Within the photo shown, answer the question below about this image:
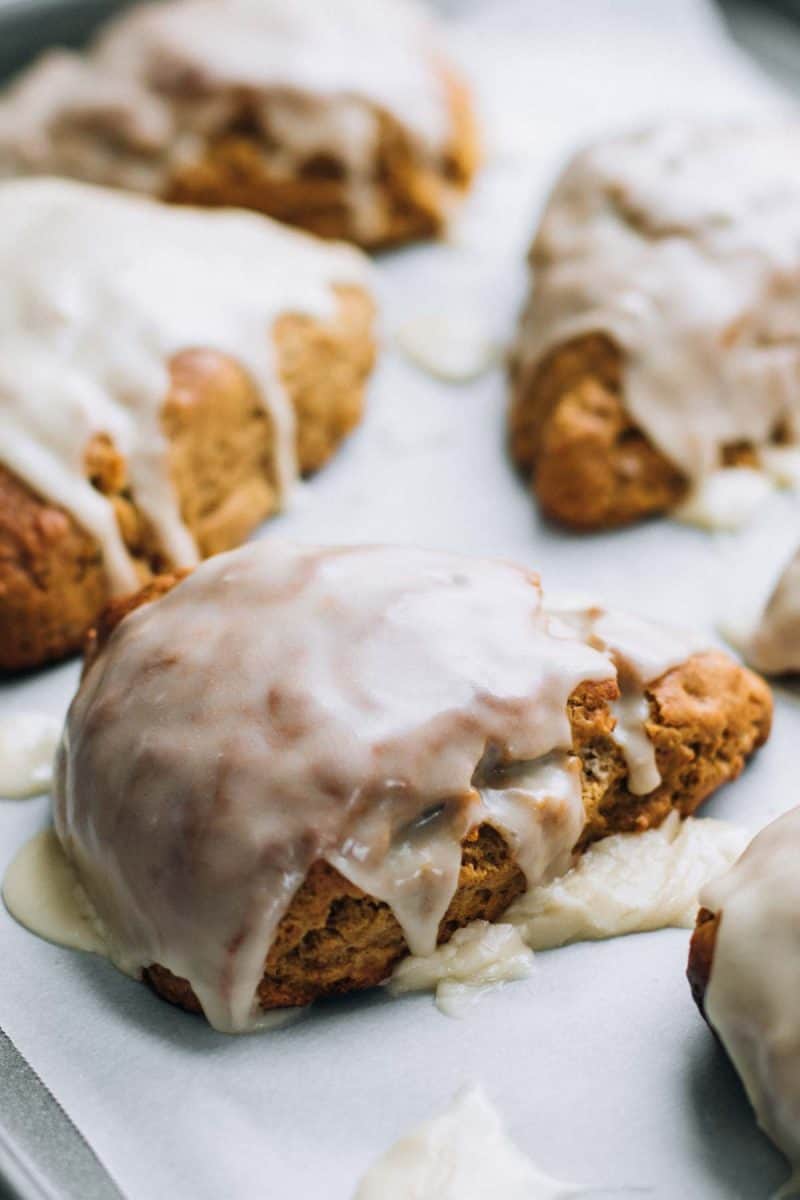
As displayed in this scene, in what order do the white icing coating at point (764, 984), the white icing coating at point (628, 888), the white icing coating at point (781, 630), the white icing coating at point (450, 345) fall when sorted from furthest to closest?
the white icing coating at point (450, 345) → the white icing coating at point (781, 630) → the white icing coating at point (628, 888) → the white icing coating at point (764, 984)

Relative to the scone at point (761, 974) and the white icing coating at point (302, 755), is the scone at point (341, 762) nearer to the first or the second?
the white icing coating at point (302, 755)

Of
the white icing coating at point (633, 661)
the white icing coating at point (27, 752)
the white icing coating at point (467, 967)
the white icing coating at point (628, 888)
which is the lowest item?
the white icing coating at point (27, 752)

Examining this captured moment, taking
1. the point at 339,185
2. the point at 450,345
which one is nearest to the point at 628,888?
the point at 450,345

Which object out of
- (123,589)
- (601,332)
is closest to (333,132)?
(601,332)

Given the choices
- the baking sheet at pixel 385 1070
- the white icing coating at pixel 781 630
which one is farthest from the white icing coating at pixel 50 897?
the white icing coating at pixel 781 630

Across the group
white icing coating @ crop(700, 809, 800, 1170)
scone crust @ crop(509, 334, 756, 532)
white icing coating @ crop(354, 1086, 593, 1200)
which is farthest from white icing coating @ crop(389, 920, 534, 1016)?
scone crust @ crop(509, 334, 756, 532)

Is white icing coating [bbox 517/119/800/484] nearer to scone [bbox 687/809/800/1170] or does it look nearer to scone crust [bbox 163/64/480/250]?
scone crust [bbox 163/64/480/250]

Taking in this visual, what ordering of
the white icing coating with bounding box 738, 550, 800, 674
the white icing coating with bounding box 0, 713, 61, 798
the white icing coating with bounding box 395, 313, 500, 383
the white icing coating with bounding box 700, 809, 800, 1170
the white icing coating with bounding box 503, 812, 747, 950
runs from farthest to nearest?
the white icing coating with bounding box 395, 313, 500, 383
the white icing coating with bounding box 738, 550, 800, 674
the white icing coating with bounding box 0, 713, 61, 798
the white icing coating with bounding box 503, 812, 747, 950
the white icing coating with bounding box 700, 809, 800, 1170
